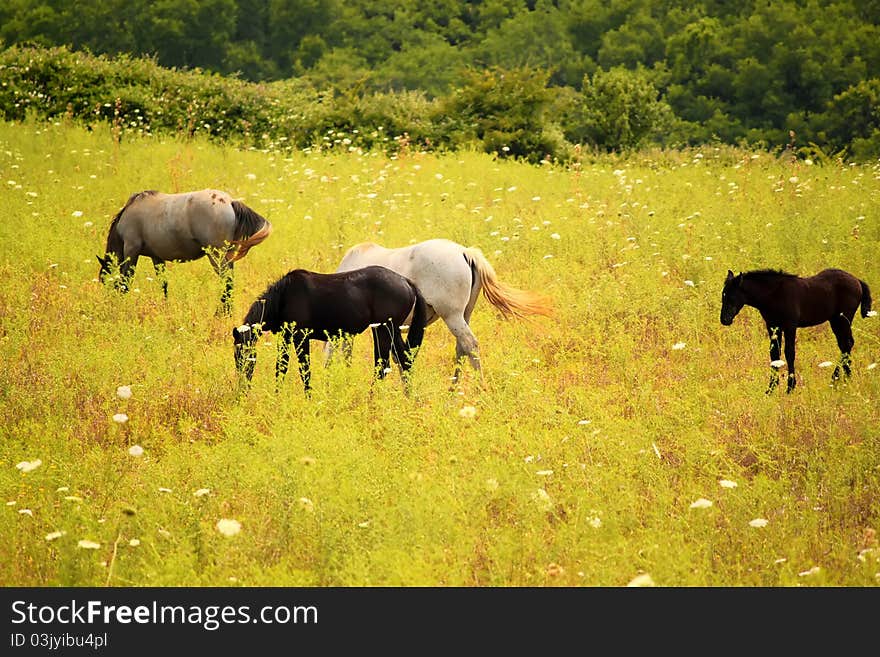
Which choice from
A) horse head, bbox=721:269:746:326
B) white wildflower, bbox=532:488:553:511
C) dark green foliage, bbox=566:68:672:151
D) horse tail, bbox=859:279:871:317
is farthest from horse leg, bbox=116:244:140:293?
dark green foliage, bbox=566:68:672:151

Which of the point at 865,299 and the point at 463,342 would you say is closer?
the point at 865,299

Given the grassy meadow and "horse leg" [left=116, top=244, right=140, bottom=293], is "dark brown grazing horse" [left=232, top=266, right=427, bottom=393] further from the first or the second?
"horse leg" [left=116, top=244, right=140, bottom=293]

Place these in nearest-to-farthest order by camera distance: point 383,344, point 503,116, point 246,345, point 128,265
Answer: point 246,345, point 383,344, point 128,265, point 503,116

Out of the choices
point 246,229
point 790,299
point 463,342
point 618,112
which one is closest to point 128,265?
point 246,229

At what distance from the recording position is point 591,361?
9.49 meters

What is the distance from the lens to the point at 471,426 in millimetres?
7234

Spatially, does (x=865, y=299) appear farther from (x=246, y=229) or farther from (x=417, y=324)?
(x=246, y=229)

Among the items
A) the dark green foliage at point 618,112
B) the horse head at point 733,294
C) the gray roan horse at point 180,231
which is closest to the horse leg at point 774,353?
the horse head at point 733,294

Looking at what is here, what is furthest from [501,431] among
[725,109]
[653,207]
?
[725,109]

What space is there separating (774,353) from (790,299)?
0.57 meters

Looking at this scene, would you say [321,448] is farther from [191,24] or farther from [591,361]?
[191,24]

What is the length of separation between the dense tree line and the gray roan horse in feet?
64.7

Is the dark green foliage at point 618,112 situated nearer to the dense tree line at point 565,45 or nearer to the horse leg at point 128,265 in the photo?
the dense tree line at point 565,45

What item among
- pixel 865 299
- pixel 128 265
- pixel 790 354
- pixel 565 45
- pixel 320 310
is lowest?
pixel 565 45
